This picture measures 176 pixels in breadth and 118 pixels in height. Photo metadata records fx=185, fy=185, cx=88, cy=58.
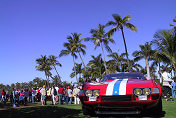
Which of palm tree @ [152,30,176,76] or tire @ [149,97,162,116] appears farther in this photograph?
palm tree @ [152,30,176,76]

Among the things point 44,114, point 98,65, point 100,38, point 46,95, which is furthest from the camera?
point 98,65

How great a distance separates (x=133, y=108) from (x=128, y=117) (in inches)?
16.6

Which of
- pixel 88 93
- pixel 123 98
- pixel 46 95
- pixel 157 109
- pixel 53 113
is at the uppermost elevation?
pixel 88 93

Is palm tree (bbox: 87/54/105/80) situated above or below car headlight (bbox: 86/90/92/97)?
above

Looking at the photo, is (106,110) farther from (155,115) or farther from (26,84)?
(26,84)

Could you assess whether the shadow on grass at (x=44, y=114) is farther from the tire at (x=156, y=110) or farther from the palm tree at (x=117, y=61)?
the palm tree at (x=117, y=61)

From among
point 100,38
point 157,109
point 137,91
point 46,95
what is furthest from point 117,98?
point 100,38

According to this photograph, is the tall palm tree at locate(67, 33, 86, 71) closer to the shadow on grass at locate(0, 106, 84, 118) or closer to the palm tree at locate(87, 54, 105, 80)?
the palm tree at locate(87, 54, 105, 80)

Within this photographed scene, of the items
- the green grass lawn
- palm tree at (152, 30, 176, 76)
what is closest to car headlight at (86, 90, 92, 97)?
the green grass lawn

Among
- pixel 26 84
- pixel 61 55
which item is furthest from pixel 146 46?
pixel 26 84

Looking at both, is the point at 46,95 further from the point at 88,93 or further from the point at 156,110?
the point at 156,110

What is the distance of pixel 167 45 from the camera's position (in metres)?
16.7

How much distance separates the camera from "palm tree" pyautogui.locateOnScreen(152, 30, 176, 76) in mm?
16344

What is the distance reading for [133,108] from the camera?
466 cm
